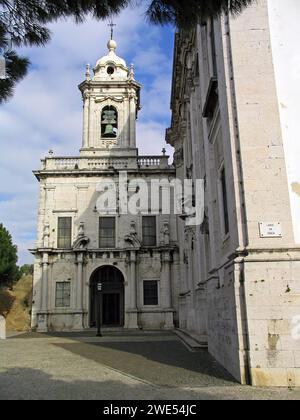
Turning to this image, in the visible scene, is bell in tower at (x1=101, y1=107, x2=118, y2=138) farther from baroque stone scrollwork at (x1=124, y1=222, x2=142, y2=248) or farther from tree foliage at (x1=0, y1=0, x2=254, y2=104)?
tree foliage at (x1=0, y1=0, x2=254, y2=104)

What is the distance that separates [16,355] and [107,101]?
900 inches

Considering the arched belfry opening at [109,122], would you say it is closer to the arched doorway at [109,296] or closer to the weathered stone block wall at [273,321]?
the arched doorway at [109,296]

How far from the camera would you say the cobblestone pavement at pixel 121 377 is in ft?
22.1

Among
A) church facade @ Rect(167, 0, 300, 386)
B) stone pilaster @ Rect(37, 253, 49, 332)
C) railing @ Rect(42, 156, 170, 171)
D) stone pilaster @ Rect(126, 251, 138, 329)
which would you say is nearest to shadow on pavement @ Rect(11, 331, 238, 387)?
church facade @ Rect(167, 0, 300, 386)

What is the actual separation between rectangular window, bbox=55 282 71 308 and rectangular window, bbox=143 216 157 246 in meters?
5.92

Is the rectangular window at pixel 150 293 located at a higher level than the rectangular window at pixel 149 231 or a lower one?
lower

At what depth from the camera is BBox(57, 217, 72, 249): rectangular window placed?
28328 millimetres

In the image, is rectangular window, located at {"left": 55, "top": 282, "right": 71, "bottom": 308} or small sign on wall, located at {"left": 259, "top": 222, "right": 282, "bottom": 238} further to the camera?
rectangular window, located at {"left": 55, "top": 282, "right": 71, "bottom": 308}

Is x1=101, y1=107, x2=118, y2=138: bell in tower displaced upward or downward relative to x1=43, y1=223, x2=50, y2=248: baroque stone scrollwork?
upward

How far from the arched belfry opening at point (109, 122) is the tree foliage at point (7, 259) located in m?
17.5

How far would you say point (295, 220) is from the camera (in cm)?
810

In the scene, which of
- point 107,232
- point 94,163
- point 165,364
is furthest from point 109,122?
point 165,364

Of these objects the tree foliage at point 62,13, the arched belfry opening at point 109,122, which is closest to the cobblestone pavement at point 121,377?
the tree foliage at point 62,13

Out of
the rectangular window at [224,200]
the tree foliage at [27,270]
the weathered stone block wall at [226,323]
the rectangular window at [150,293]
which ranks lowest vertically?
the weathered stone block wall at [226,323]
